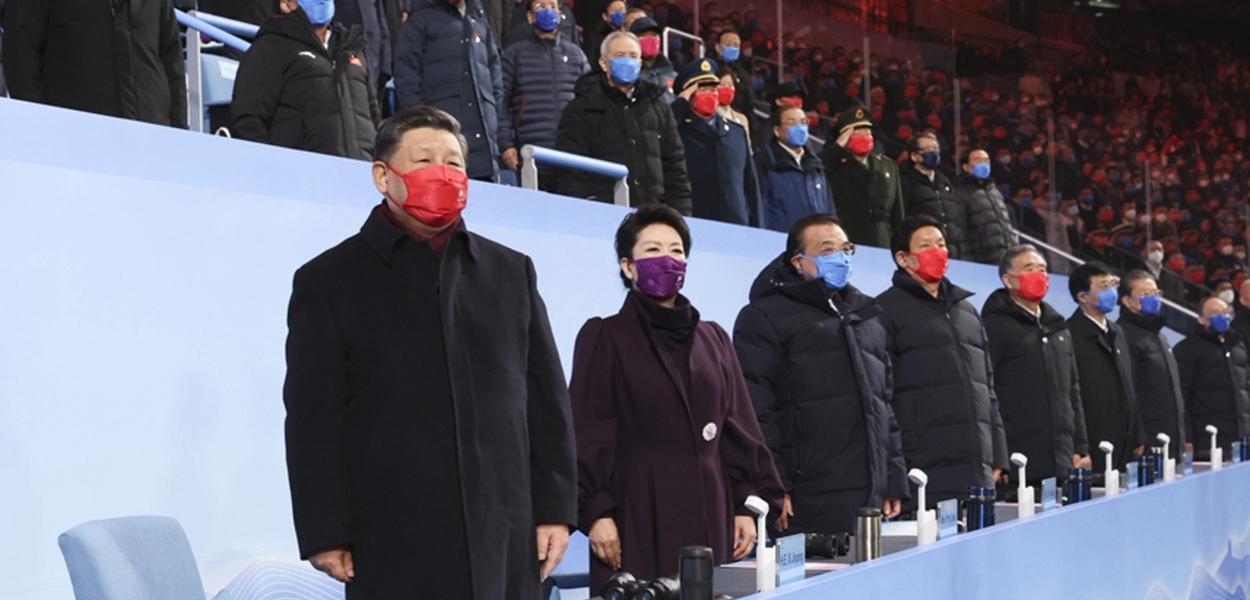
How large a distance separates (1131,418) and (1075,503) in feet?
6.98

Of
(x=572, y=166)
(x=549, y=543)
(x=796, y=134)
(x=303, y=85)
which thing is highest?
(x=796, y=134)

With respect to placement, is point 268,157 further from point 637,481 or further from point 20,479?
point 637,481

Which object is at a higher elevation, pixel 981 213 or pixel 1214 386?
pixel 981 213

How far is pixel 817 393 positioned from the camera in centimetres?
409

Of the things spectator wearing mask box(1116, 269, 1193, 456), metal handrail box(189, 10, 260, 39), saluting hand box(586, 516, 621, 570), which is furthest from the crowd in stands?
saluting hand box(586, 516, 621, 570)

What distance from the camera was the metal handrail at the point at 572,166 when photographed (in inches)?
221

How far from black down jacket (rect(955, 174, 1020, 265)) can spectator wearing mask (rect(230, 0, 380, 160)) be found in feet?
17.2

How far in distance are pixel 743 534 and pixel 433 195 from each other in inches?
51.4

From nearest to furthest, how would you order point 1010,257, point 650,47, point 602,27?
1. point 1010,257
2. point 650,47
3. point 602,27

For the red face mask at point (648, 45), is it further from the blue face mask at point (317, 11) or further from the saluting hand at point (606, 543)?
the saluting hand at point (606, 543)

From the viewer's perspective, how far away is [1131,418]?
641 cm

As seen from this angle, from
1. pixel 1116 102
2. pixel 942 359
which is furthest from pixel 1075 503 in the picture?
pixel 1116 102

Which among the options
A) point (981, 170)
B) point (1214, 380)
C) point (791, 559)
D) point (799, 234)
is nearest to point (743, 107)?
point (981, 170)

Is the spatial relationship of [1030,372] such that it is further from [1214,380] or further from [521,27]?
[1214,380]
